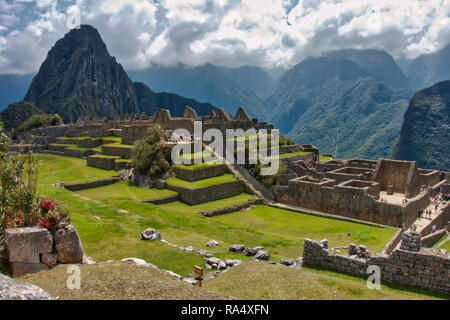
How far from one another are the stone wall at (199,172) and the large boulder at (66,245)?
15659mm

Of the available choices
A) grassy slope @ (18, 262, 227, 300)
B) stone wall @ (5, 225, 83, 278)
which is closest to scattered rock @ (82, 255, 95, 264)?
stone wall @ (5, 225, 83, 278)

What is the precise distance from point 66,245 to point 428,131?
9757cm

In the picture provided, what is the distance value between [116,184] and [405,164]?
74.1 ft

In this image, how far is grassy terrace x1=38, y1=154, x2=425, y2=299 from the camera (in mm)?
7762

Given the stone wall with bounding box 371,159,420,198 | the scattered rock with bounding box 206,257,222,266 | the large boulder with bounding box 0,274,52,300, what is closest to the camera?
the large boulder with bounding box 0,274,52,300

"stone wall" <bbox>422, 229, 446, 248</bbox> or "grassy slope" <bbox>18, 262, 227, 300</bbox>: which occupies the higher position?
"grassy slope" <bbox>18, 262, 227, 300</bbox>

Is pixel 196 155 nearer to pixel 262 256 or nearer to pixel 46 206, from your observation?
pixel 262 256

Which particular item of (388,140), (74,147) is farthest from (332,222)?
(388,140)

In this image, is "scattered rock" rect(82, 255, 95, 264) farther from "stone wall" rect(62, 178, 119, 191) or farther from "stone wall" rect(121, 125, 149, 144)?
"stone wall" rect(121, 125, 149, 144)

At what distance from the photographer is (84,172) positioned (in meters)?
27.5

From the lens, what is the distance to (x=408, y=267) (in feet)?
26.3

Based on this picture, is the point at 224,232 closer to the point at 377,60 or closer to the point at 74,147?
the point at 74,147

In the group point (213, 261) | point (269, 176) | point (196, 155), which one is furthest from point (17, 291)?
point (196, 155)

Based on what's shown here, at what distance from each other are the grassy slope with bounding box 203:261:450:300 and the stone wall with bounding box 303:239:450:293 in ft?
0.84
